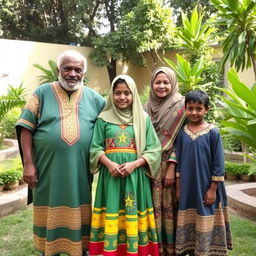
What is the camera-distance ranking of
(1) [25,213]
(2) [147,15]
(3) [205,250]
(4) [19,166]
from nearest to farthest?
(3) [205,250] → (1) [25,213] → (4) [19,166] → (2) [147,15]

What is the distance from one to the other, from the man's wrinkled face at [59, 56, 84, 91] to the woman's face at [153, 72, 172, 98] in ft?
1.89

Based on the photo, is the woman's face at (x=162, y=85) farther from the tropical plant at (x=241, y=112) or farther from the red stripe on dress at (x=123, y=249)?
the red stripe on dress at (x=123, y=249)

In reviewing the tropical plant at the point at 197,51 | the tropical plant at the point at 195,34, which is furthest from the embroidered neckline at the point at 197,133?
the tropical plant at the point at 195,34

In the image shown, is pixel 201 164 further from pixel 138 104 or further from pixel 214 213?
pixel 138 104

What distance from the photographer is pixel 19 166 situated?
5098 mm

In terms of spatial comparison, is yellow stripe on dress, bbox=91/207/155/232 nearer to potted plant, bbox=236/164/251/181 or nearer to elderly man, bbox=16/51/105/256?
elderly man, bbox=16/51/105/256

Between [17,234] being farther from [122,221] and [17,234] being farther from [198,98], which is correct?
[198,98]

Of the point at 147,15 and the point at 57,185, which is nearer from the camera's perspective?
the point at 57,185

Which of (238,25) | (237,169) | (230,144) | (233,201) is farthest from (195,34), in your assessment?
(233,201)

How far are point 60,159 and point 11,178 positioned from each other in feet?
8.35

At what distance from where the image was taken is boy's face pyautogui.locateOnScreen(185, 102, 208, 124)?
7.89ft

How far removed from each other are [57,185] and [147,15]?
10371 mm

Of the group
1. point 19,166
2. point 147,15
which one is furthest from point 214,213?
point 147,15

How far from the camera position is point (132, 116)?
248 centimetres
